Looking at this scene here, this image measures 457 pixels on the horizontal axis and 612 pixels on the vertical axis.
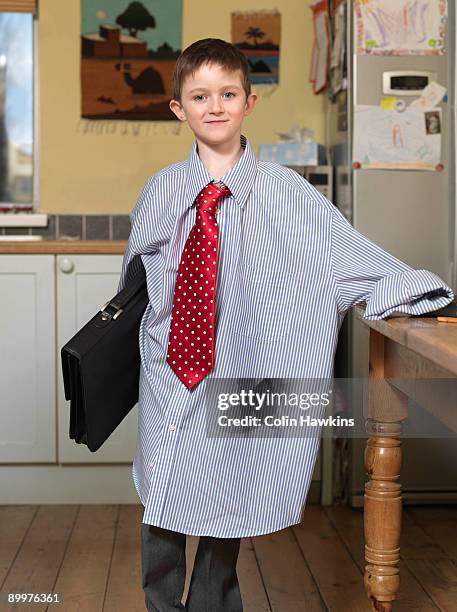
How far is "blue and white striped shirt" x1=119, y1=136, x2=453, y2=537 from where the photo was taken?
75.9 inches

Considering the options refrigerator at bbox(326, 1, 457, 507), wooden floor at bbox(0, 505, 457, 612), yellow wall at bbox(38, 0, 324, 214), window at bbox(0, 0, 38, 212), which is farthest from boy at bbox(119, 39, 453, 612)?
→ window at bbox(0, 0, 38, 212)

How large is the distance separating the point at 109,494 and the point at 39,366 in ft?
1.66

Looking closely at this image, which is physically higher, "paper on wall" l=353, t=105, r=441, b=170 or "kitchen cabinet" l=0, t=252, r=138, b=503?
"paper on wall" l=353, t=105, r=441, b=170

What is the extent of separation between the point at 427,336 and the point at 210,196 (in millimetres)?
548

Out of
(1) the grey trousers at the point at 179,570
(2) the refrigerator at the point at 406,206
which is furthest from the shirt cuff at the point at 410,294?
(2) the refrigerator at the point at 406,206

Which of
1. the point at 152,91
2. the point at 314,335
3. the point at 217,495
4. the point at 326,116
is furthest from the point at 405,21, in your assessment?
the point at 217,495

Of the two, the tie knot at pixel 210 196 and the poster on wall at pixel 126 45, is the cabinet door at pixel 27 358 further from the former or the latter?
the tie knot at pixel 210 196

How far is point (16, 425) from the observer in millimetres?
3508

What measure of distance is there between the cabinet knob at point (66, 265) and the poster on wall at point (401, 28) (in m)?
1.19

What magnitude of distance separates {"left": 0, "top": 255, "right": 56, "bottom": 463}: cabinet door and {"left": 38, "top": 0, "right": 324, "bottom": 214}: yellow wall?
0.63 m

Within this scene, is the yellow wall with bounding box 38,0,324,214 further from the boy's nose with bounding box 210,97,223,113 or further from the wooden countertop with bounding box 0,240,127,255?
the boy's nose with bounding box 210,97,223,113

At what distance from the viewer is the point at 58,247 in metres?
3.48

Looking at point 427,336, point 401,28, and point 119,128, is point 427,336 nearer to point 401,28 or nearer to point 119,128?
point 401,28

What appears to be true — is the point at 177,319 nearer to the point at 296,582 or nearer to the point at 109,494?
the point at 296,582
